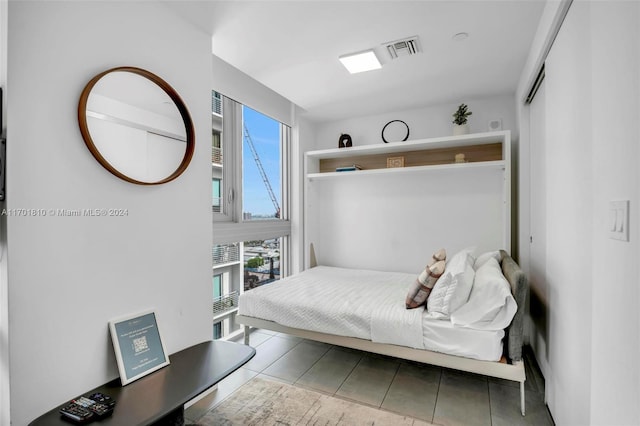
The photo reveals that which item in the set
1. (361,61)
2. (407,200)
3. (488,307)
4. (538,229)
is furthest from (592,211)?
(407,200)

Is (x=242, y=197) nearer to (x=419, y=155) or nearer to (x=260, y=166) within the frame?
(x=260, y=166)

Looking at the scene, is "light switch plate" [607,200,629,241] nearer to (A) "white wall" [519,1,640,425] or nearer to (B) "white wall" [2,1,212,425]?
(A) "white wall" [519,1,640,425]

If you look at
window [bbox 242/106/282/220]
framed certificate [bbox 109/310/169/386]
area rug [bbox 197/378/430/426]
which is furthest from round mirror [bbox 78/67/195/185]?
area rug [bbox 197/378/430/426]

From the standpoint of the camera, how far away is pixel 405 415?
1946 mm

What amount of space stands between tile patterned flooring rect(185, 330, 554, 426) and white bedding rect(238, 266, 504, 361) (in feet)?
1.15

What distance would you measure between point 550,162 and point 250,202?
8.45 feet

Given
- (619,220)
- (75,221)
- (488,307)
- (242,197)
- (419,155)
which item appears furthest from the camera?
(419,155)

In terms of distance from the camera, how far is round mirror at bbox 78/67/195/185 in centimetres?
153

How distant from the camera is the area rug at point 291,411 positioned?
6.21 ft

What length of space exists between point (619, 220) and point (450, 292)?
48.9 inches

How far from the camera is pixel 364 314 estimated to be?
7.62 ft

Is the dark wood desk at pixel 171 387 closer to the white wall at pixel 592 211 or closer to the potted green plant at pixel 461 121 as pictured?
the white wall at pixel 592 211

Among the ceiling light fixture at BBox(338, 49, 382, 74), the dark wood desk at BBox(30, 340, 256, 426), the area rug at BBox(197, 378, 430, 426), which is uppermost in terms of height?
the ceiling light fixture at BBox(338, 49, 382, 74)

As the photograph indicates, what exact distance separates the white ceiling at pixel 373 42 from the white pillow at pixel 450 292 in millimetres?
1624
